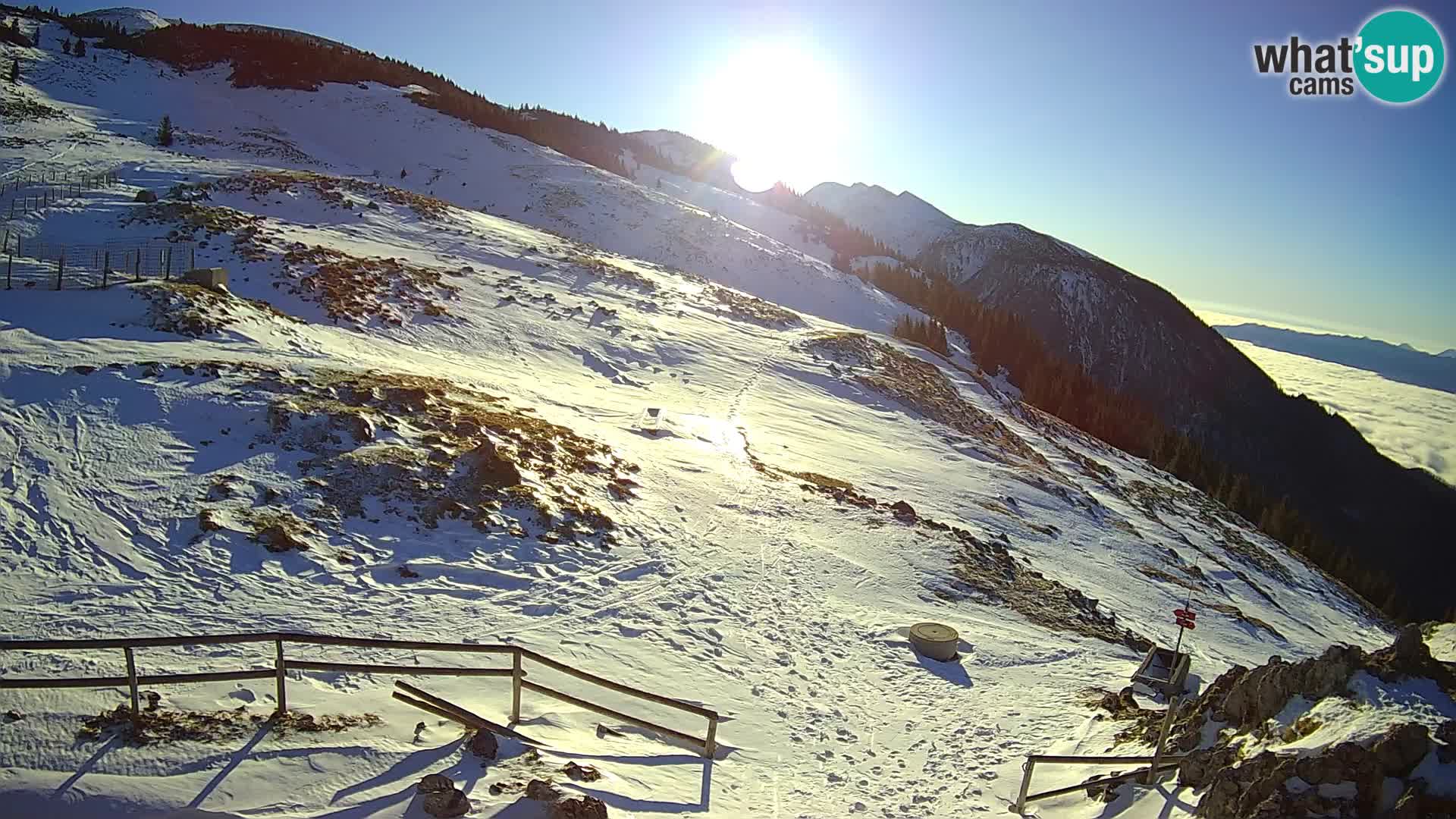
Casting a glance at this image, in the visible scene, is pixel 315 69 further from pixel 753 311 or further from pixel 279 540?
pixel 279 540

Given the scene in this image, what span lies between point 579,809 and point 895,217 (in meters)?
187

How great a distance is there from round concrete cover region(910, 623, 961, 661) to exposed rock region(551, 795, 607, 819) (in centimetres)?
888

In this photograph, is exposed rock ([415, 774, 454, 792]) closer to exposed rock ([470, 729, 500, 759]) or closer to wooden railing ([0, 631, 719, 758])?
exposed rock ([470, 729, 500, 759])

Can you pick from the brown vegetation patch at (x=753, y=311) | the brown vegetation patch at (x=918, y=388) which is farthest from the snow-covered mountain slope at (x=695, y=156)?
the brown vegetation patch at (x=918, y=388)

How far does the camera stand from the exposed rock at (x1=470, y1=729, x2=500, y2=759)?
7.31 m

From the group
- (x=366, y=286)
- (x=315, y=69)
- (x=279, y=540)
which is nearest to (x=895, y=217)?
(x=315, y=69)

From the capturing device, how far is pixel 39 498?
11188mm

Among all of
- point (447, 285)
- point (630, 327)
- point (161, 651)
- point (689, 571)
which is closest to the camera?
point (161, 651)

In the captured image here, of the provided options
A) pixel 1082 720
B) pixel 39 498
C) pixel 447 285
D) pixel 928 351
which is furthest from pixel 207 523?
pixel 928 351

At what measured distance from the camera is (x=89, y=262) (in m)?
23.9

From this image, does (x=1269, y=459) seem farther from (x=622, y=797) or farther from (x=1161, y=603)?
(x=622, y=797)

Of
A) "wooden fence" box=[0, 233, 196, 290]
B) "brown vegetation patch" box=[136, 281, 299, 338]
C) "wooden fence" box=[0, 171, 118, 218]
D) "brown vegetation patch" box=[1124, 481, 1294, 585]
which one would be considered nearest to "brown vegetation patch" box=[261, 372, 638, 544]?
"brown vegetation patch" box=[136, 281, 299, 338]

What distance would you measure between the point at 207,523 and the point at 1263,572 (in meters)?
40.2

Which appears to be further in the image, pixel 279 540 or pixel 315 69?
pixel 315 69
